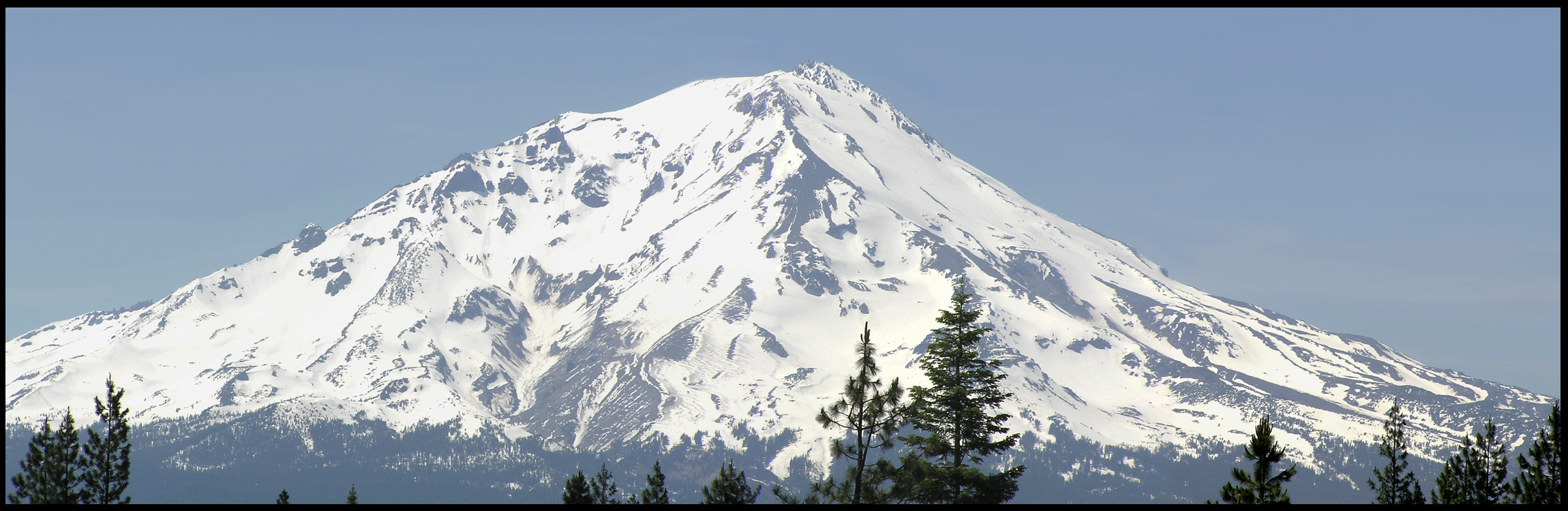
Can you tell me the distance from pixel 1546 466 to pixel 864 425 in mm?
38834

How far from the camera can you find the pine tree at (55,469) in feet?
225

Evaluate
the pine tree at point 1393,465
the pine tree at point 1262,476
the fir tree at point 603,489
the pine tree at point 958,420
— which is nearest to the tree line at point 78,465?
the fir tree at point 603,489

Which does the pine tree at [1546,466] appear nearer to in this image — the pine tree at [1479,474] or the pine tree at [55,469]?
the pine tree at [1479,474]

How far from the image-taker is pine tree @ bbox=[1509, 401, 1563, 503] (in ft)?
206

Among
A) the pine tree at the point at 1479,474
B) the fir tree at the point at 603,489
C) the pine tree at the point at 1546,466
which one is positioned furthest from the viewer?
the fir tree at the point at 603,489

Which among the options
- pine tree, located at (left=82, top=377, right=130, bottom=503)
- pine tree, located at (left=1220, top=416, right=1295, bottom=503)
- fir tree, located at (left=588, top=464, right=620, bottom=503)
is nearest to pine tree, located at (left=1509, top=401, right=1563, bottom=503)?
pine tree, located at (left=1220, top=416, right=1295, bottom=503)

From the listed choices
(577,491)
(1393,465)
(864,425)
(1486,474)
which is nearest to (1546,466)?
(1486,474)

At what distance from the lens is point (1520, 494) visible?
64625 millimetres

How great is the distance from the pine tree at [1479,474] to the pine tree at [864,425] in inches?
1361

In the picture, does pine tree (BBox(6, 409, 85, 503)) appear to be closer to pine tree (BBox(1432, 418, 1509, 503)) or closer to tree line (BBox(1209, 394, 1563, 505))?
tree line (BBox(1209, 394, 1563, 505))

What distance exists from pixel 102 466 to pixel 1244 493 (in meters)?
56.3

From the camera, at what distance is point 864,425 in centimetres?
4997
